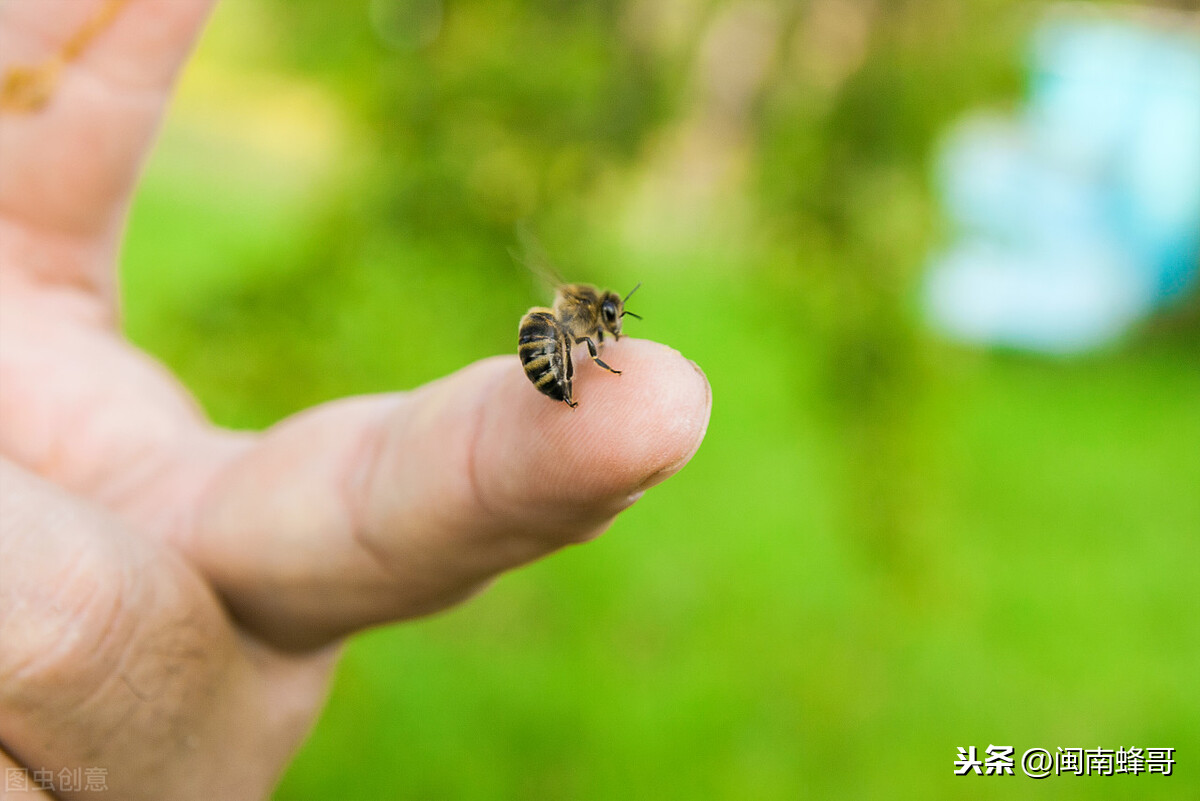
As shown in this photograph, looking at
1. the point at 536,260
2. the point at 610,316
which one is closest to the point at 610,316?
the point at 610,316

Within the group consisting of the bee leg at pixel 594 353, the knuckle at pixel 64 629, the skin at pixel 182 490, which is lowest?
the knuckle at pixel 64 629

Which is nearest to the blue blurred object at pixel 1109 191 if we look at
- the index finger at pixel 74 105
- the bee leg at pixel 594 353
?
the bee leg at pixel 594 353

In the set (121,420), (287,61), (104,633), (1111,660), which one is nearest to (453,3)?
(287,61)

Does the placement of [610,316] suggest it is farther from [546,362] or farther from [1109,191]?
[1109,191]

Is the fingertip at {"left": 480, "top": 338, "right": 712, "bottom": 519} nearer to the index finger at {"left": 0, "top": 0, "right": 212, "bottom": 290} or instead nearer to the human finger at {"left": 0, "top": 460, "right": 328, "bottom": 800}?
the human finger at {"left": 0, "top": 460, "right": 328, "bottom": 800}

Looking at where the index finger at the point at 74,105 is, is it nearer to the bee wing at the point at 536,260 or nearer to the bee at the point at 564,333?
the bee wing at the point at 536,260

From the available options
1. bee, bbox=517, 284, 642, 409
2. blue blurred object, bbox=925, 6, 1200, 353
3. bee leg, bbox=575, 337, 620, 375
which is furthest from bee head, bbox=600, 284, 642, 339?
blue blurred object, bbox=925, 6, 1200, 353
